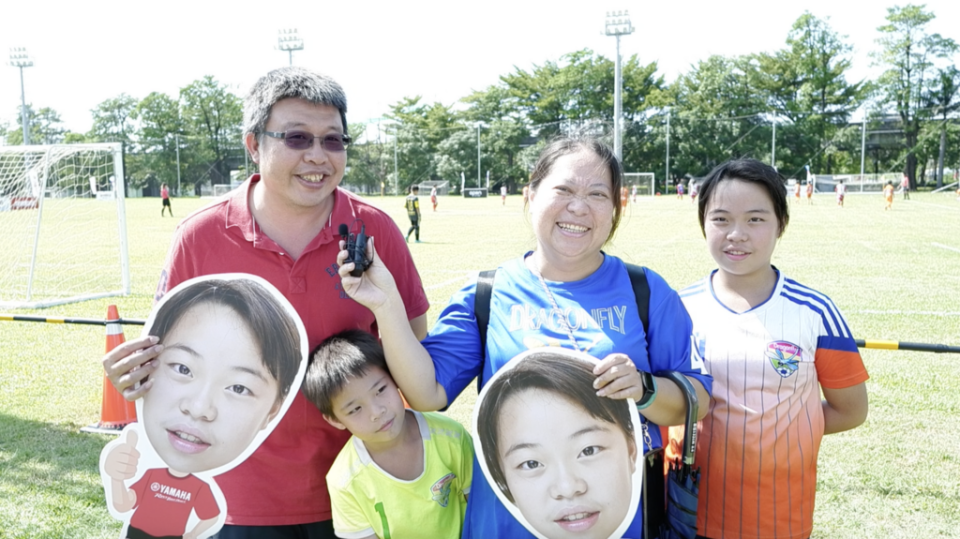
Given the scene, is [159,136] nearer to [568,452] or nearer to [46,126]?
[46,126]

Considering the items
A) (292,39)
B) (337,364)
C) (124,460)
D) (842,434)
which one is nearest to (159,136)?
(292,39)

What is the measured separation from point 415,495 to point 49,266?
18004 millimetres

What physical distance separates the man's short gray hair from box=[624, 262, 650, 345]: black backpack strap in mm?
1126

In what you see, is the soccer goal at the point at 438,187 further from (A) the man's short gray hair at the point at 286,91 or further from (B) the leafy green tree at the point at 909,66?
(A) the man's short gray hair at the point at 286,91

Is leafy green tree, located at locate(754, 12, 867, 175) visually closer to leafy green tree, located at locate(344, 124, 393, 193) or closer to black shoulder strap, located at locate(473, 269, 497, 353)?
leafy green tree, located at locate(344, 124, 393, 193)

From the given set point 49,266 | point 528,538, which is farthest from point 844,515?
point 49,266

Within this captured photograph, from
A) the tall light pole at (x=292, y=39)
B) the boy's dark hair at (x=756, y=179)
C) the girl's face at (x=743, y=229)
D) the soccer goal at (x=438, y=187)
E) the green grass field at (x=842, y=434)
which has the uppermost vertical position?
the tall light pole at (x=292, y=39)

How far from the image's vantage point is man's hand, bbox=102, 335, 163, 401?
2.26 meters

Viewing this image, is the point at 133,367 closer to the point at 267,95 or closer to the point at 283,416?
the point at 283,416

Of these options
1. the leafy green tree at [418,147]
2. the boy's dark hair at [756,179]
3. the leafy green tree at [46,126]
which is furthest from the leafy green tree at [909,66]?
the leafy green tree at [46,126]

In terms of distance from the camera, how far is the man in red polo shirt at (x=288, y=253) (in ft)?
7.63

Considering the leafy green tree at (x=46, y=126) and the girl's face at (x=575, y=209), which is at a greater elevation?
the leafy green tree at (x=46, y=126)

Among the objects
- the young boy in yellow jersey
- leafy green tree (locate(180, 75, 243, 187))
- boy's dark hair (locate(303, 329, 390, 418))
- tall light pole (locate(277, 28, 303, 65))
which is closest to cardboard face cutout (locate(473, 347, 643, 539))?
the young boy in yellow jersey

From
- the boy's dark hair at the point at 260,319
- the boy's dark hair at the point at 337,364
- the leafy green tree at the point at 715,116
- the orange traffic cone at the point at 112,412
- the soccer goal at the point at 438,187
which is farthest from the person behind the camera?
the soccer goal at the point at 438,187
